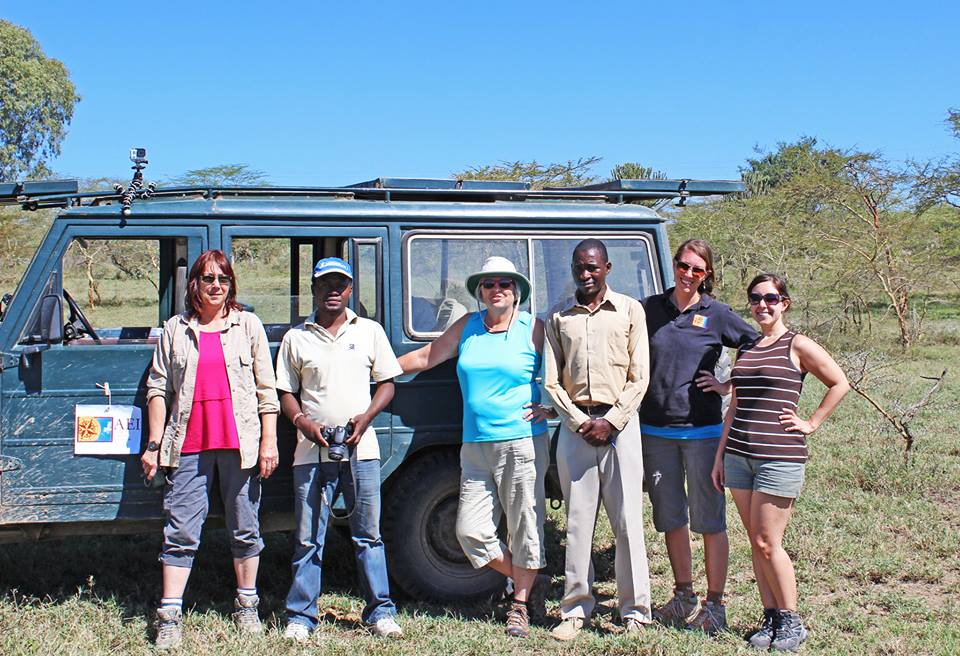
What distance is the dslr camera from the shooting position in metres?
4.42

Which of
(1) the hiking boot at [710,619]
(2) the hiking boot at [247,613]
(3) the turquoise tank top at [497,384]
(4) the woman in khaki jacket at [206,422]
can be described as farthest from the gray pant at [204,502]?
(1) the hiking boot at [710,619]

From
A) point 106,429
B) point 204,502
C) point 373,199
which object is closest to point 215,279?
point 106,429

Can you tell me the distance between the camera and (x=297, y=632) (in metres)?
4.43

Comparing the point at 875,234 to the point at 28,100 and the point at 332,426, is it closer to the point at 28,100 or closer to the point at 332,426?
the point at 332,426

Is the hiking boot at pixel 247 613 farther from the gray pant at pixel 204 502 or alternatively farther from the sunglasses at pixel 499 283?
the sunglasses at pixel 499 283

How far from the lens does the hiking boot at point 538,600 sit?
4.82m

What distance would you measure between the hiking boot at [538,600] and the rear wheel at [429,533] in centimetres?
37

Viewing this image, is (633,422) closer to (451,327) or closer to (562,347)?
(562,347)

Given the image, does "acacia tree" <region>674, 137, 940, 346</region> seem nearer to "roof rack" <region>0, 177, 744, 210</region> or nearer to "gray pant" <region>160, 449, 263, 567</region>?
"roof rack" <region>0, 177, 744, 210</region>

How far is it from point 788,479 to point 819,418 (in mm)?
313

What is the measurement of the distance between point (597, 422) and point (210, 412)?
1.76 meters

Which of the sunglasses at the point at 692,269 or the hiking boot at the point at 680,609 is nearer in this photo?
the sunglasses at the point at 692,269

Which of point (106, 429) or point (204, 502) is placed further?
point (106, 429)

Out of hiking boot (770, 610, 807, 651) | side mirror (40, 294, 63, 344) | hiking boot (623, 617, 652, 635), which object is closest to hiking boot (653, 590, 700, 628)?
hiking boot (623, 617, 652, 635)
